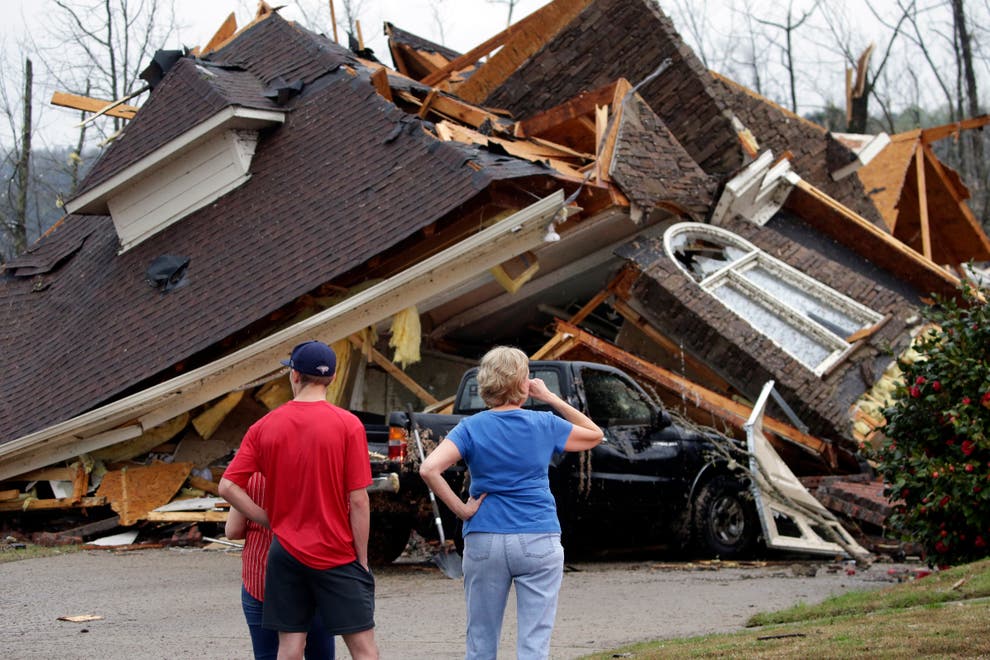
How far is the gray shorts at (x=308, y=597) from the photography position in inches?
170

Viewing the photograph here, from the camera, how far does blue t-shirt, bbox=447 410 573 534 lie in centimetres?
449

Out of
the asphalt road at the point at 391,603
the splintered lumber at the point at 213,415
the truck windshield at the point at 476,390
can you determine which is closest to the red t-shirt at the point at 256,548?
the asphalt road at the point at 391,603

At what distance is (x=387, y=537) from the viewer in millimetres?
10438

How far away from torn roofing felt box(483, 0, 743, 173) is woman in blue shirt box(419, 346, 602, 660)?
13.5 metres

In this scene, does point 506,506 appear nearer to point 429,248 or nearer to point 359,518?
point 359,518

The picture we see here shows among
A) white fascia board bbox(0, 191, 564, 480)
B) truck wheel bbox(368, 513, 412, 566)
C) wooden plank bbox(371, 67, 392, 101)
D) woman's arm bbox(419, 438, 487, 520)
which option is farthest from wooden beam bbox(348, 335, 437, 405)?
woman's arm bbox(419, 438, 487, 520)

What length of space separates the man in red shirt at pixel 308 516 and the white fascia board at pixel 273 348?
27.7 feet

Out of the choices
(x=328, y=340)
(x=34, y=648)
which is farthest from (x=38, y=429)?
(x=34, y=648)

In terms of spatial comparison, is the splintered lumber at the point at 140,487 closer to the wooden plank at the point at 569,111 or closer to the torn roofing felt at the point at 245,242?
the torn roofing felt at the point at 245,242

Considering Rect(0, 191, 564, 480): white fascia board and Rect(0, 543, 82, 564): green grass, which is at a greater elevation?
Rect(0, 191, 564, 480): white fascia board

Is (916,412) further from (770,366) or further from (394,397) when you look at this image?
(394,397)

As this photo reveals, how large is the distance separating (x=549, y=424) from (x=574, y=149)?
12.7 m

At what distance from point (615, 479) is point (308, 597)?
634cm

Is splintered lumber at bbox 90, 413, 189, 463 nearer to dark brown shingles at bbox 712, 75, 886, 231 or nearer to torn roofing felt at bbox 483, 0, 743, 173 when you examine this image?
torn roofing felt at bbox 483, 0, 743, 173
